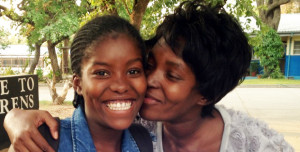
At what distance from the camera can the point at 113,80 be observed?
1382 mm

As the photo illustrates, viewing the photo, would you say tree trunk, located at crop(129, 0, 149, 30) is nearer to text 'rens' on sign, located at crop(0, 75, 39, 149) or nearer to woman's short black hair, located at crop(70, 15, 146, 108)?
text 'rens' on sign, located at crop(0, 75, 39, 149)

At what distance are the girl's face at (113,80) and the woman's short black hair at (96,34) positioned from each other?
32mm

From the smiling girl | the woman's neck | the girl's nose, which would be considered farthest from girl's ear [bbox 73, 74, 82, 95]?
the woman's neck

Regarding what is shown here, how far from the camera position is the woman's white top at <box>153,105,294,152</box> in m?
1.72

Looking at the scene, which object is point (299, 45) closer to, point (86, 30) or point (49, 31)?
point (49, 31)

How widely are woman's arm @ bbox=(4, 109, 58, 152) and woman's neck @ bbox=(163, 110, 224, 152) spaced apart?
76cm

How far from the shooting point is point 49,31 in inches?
403

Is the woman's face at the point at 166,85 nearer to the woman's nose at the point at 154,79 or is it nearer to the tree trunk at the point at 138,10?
the woman's nose at the point at 154,79

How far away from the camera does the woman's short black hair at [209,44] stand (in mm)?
1626

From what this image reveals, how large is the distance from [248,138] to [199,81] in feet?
1.48

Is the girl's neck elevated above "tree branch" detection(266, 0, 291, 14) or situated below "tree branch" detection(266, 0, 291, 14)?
below

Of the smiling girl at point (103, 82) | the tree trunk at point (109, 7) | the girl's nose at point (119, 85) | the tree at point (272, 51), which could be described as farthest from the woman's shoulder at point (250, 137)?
the tree at point (272, 51)

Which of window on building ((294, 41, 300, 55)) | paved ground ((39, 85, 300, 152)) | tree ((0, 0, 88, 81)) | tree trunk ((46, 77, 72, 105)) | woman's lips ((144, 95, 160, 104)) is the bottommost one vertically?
paved ground ((39, 85, 300, 152))

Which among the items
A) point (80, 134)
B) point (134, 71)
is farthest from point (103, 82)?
point (80, 134)
